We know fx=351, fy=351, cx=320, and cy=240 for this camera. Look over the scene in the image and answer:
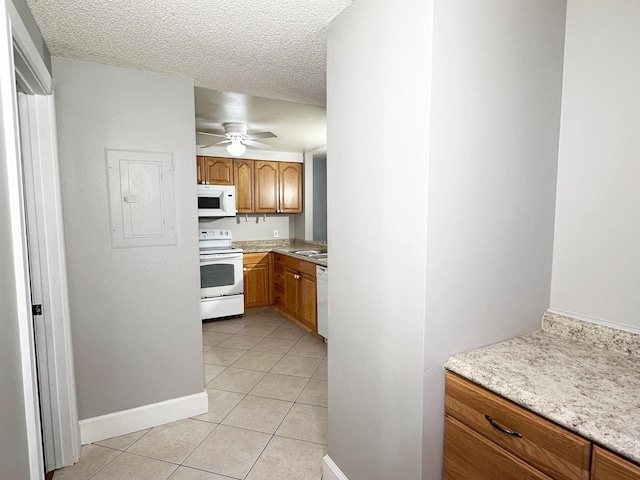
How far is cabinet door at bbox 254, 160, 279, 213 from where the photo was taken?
192 inches

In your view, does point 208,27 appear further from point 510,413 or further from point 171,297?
point 510,413

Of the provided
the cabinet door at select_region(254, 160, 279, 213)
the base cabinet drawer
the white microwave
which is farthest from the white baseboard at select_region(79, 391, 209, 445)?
the cabinet door at select_region(254, 160, 279, 213)

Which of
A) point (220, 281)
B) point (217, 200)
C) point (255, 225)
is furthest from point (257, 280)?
point (217, 200)

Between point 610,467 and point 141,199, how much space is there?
2.34m

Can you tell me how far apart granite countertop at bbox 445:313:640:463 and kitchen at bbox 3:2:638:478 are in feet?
0.23

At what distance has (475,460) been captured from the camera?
1122 millimetres

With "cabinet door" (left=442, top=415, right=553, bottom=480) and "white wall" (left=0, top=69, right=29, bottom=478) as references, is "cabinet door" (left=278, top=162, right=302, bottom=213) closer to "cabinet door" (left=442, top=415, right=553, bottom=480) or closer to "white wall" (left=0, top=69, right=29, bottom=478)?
"white wall" (left=0, top=69, right=29, bottom=478)

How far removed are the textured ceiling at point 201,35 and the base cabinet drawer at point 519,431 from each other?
154 cm

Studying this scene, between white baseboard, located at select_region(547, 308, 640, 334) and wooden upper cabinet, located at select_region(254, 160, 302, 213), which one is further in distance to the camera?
wooden upper cabinet, located at select_region(254, 160, 302, 213)

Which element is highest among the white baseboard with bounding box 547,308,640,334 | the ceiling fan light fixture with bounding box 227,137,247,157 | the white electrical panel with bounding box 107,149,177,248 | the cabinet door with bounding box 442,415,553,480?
the ceiling fan light fixture with bounding box 227,137,247,157

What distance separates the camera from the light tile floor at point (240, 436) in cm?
186

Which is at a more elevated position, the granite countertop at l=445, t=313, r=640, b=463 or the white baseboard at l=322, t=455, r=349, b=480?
the granite countertop at l=445, t=313, r=640, b=463

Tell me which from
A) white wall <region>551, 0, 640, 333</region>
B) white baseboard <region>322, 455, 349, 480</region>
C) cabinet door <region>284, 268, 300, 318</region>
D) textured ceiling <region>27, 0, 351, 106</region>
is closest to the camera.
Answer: white wall <region>551, 0, 640, 333</region>

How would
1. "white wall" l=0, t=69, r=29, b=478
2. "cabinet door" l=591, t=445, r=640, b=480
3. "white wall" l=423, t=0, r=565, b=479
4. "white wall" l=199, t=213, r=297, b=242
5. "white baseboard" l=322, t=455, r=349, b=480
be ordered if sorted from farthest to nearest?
"white wall" l=199, t=213, r=297, b=242, "white baseboard" l=322, t=455, r=349, b=480, "white wall" l=423, t=0, r=565, b=479, "white wall" l=0, t=69, r=29, b=478, "cabinet door" l=591, t=445, r=640, b=480
